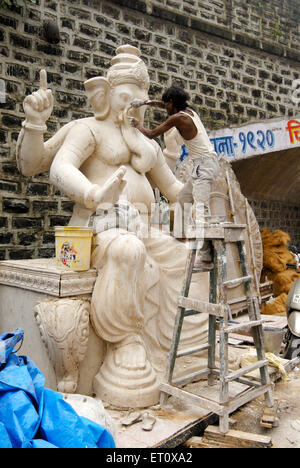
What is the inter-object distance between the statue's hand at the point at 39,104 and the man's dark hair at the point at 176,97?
1.08 m

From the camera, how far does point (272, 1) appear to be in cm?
873

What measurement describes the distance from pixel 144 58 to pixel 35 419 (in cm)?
Result: 628

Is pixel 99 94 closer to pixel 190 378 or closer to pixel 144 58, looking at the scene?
pixel 190 378

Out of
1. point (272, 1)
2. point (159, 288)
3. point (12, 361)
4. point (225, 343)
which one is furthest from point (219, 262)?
point (272, 1)

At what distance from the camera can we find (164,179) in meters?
3.44

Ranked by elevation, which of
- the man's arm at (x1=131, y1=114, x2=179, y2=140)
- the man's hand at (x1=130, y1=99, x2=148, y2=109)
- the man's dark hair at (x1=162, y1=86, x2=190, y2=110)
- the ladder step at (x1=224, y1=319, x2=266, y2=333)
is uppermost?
the man's dark hair at (x1=162, y1=86, x2=190, y2=110)

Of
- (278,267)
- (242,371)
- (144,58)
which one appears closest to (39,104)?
(242,371)

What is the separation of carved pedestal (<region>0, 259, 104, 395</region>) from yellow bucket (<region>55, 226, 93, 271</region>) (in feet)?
0.19

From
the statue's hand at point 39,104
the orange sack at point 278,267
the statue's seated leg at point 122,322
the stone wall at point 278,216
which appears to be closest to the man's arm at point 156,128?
the statue's hand at point 39,104

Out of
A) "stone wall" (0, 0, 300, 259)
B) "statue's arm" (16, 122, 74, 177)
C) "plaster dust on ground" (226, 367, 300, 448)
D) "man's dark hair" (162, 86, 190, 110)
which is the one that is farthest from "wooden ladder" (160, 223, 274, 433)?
"stone wall" (0, 0, 300, 259)

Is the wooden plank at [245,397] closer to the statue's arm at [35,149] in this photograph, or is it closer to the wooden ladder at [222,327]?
the wooden ladder at [222,327]

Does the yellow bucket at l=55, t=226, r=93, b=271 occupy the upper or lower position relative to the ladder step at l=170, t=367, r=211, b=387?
upper

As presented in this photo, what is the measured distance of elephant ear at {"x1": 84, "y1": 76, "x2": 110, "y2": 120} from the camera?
2.95 m

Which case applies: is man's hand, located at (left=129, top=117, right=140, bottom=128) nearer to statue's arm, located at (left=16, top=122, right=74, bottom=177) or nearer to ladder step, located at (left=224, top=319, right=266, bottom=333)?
statue's arm, located at (left=16, top=122, right=74, bottom=177)
